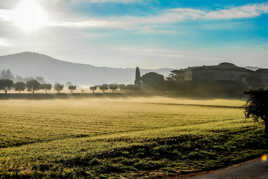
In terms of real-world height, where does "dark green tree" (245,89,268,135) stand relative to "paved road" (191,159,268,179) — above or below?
above

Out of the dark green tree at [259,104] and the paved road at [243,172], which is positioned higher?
the dark green tree at [259,104]

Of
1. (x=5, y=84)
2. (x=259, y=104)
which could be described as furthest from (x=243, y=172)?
(x=5, y=84)

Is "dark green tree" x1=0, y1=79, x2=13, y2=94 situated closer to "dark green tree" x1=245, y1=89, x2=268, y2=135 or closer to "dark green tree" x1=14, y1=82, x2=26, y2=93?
"dark green tree" x1=14, y1=82, x2=26, y2=93

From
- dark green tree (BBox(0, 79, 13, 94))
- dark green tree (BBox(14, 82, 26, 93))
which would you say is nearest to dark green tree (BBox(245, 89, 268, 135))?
dark green tree (BBox(14, 82, 26, 93))

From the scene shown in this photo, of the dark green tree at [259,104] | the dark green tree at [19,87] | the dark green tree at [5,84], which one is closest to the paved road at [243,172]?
the dark green tree at [259,104]

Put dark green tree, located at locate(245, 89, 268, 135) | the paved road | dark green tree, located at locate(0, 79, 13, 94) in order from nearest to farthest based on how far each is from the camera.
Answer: the paved road, dark green tree, located at locate(245, 89, 268, 135), dark green tree, located at locate(0, 79, 13, 94)

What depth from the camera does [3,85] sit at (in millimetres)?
190125

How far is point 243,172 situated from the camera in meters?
16.1

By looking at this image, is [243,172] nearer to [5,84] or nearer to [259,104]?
[259,104]

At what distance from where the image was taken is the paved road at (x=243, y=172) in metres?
15.3

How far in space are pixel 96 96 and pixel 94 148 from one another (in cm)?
13031

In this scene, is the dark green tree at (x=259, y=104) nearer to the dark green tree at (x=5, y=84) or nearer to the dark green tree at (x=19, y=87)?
the dark green tree at (x=19, y=87)

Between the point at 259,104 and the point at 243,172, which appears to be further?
the point at 259,104

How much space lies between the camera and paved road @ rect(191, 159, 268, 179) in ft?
50.1
